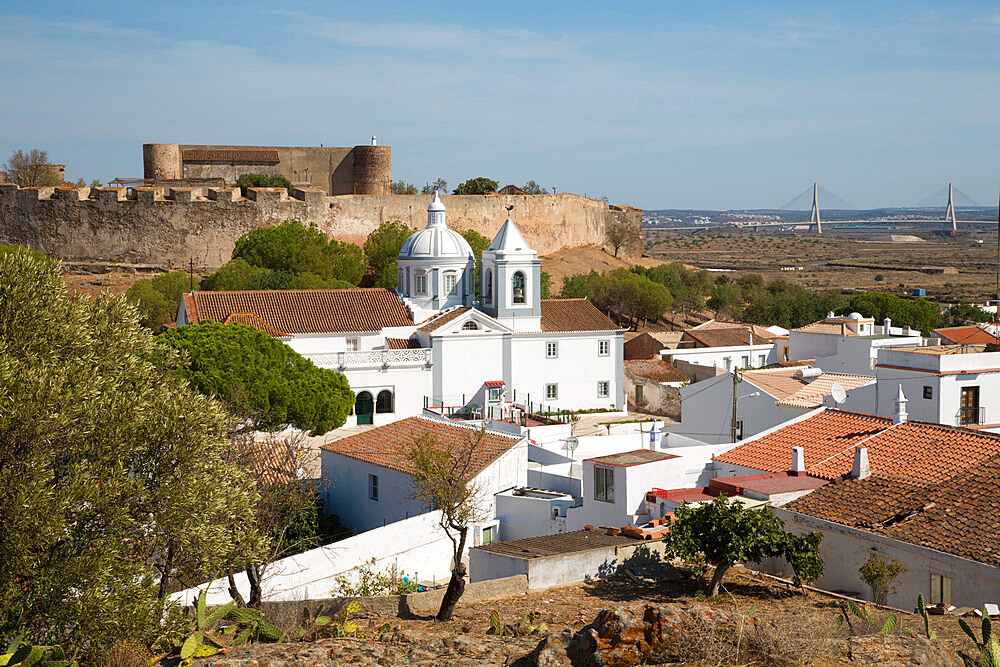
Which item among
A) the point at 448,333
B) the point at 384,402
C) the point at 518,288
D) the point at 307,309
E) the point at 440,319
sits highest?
the point at 518,288

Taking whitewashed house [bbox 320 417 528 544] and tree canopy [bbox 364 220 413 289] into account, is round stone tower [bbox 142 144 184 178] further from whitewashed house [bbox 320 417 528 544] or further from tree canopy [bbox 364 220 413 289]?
whitewashed house [bbox 320 417 528 544]

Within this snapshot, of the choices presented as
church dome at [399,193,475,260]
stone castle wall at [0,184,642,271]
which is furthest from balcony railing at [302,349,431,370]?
stone castle wall at [0,184,642,271]

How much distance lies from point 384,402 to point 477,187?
145ft

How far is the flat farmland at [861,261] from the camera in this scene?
99750 mm

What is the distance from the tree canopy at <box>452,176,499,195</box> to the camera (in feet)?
256

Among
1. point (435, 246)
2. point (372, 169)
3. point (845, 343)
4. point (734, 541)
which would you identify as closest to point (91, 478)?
point (734, 541)

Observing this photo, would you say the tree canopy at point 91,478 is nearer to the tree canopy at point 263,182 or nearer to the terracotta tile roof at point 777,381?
the terracotta tile roof at point 777,381

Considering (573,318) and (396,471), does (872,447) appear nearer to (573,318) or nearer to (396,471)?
(396,471)

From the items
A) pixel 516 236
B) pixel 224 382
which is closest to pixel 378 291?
pixel 516 236

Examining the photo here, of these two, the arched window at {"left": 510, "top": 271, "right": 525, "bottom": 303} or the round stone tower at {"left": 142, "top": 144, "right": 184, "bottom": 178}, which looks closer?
the arched window at {"left": 510, "top": 271, "right": 525, "bottom": 303}

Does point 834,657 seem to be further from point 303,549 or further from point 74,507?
point 303,549

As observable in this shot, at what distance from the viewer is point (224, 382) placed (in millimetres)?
27469

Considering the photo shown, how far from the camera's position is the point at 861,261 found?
14075 centimetres

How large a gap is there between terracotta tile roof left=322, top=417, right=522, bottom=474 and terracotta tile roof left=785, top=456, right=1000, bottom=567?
724cm
